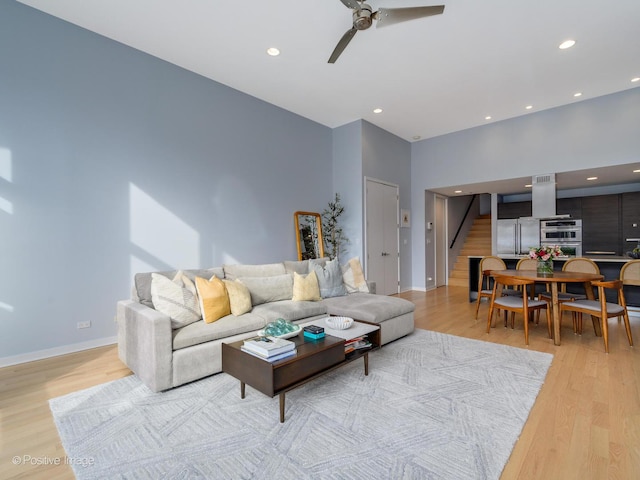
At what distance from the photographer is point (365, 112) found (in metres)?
5.55

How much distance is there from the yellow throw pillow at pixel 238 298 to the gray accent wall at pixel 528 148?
16.5 feet

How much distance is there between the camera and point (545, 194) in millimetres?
5645

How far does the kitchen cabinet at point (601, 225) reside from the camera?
662 cm

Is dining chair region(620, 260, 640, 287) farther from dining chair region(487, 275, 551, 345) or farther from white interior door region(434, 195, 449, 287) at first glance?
white interior door region(434, 195, 449, 287)

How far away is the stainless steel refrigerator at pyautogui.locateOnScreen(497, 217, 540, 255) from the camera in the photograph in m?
7.12

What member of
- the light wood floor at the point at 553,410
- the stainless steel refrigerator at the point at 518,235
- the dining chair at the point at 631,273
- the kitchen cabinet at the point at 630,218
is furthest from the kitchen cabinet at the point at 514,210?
the light wood floor at the point at 553,410

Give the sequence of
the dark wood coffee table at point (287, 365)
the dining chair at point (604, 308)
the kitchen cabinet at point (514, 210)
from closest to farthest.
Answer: the dark wood coffee table at point (287, 365), the dining chair at point (604, 308), the kitchen cabinet at point (514, 210)

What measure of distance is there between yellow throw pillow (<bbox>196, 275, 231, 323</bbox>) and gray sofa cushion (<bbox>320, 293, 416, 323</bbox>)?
1.25 m

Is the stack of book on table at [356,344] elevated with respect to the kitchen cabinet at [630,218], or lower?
lower

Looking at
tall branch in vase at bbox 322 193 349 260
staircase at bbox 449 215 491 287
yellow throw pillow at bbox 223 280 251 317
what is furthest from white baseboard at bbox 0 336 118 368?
staircase at bbox 449 215 491 287

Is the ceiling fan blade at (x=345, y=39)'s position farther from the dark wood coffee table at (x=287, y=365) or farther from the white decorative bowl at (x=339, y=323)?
the dark wood coffee table at (x=287, y=365)

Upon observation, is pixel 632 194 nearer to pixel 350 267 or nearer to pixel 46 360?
pixel 350 267

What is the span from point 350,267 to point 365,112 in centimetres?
294

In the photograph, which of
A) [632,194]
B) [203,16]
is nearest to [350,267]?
[203,16]
